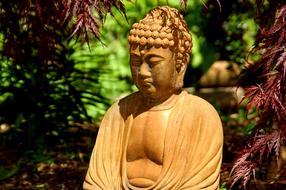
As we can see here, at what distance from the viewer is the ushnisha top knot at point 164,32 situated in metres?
4.08

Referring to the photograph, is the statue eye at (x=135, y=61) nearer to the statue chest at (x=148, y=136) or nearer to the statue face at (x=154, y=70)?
the statue face at (x=154, y=70)

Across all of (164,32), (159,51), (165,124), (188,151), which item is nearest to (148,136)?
(165,124)

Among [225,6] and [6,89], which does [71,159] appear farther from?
[225,6]

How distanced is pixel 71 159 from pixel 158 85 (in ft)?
8.52

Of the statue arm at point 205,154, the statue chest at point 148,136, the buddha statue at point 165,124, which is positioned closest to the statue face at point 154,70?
the buddha statue at point 165,124

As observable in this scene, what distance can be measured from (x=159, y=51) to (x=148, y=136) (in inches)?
19.3

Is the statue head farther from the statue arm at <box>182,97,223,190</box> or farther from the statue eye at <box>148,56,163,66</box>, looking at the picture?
the statue arm at <box>182,97,223,190</box>

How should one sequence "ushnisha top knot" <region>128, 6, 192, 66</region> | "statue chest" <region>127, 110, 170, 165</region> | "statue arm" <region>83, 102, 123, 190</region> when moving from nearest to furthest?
1. "ushnisha top knot" <region>128, 6, 192, 66</region>
2. "statue chest" <region>127, 110, 170, 165</region>
3. "statue arm" <region>83, 102, 123, 190</region>

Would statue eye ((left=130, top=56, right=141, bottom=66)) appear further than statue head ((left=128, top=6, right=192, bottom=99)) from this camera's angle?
Yes

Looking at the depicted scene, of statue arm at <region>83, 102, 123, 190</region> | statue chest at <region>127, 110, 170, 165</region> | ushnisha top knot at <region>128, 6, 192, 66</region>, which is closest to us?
ushnisha top knot at <region>128, 6, 192, 66</region>

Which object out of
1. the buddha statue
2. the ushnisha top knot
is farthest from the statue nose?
the ushnisha top knot

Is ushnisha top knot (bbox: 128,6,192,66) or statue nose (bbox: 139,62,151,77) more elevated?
ushnisha top knot (bbox: 128,6,192,66)

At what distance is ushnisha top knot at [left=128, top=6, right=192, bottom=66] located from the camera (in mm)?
4082

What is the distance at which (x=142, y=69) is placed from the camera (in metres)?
4.16
